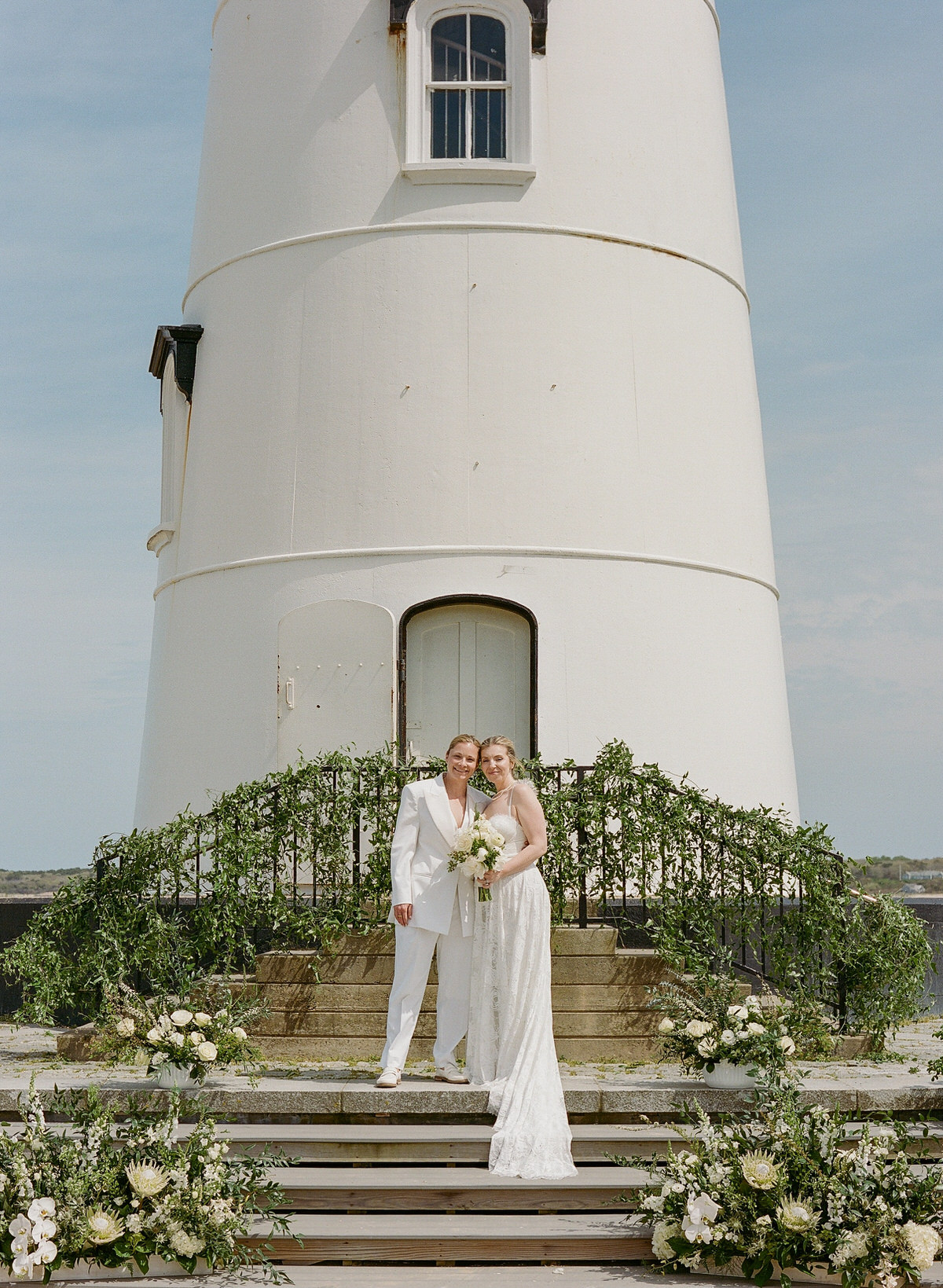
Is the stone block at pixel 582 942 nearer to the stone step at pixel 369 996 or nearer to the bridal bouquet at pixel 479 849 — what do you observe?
the stone step at pixel 369 996

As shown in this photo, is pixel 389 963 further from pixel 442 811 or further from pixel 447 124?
pixel 447 124

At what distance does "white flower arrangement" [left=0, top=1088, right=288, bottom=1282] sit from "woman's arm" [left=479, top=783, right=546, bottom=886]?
2.28 m

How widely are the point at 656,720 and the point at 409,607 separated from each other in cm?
236

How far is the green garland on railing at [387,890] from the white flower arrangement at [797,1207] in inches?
124

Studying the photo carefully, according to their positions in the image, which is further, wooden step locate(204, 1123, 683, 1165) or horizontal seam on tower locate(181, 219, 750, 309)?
horizontal seam on tower locate(181, 219, 750, 309)

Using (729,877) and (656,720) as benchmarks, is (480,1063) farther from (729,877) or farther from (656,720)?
(656,720)

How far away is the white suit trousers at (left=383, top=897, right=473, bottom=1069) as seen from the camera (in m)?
8.19

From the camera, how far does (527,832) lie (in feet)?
27.0

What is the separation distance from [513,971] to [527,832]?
763 millimetres

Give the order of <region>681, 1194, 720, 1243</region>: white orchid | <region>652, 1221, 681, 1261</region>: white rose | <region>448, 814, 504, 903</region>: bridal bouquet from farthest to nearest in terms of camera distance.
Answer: <region>448, 814, 504, 903</region>: bridal bouquet < <region>652, 1221, 681, 1261</region>: white rose < <region>681, 1194, 720, 1243</region>: white orchid

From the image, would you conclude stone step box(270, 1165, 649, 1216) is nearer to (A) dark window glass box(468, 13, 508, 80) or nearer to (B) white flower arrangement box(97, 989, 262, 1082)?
(B) white flower arrangement box(97, 989, 262, 1082)

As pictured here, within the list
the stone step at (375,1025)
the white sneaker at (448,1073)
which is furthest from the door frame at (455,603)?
the white sneaker at (448,1073)

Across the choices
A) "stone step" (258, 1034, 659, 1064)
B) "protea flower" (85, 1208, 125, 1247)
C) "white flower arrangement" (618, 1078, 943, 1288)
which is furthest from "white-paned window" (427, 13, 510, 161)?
"protea flower" (85, 1208, 125, 1247)

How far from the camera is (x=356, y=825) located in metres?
9.98
